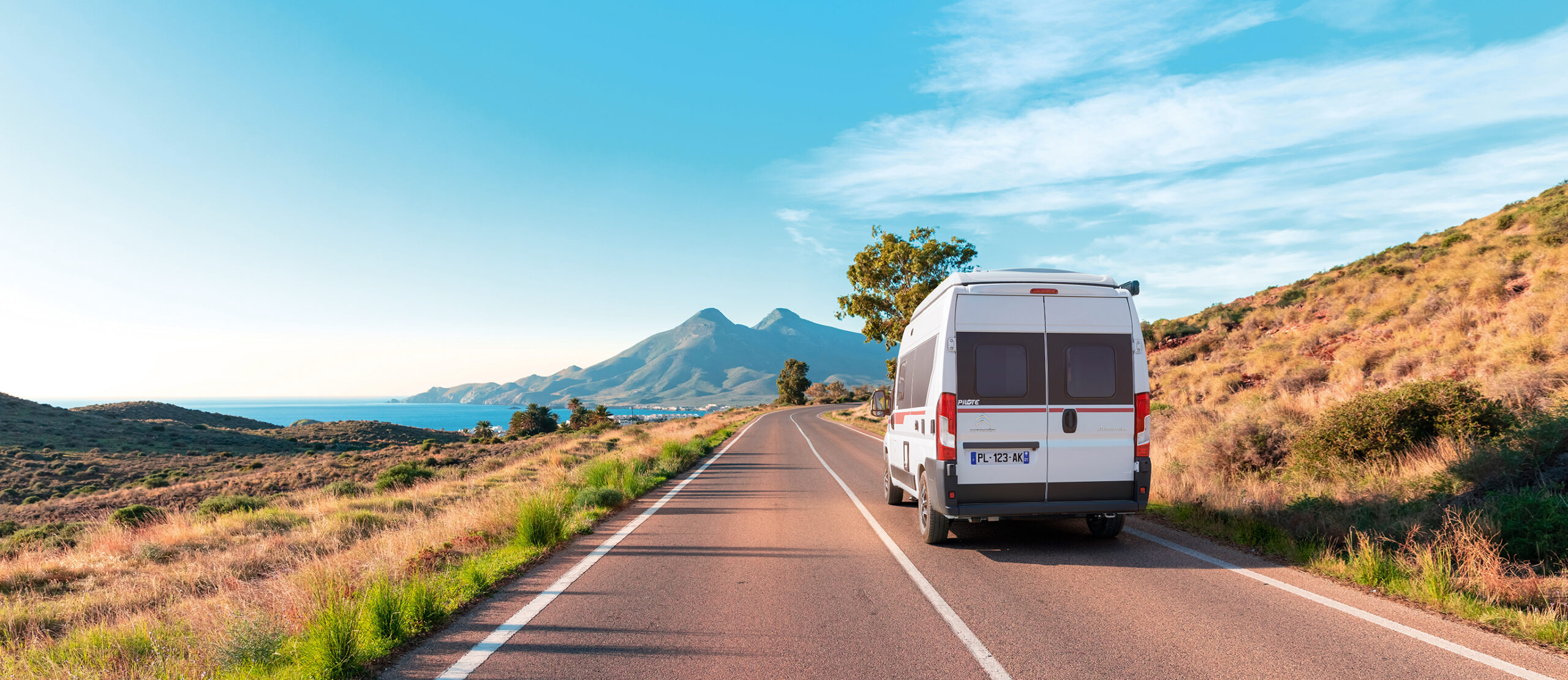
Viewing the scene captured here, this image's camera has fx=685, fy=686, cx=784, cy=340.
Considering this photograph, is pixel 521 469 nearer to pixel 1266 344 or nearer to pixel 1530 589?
pixel 1530 589

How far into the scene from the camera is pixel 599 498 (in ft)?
36.5

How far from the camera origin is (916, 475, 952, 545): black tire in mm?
7594

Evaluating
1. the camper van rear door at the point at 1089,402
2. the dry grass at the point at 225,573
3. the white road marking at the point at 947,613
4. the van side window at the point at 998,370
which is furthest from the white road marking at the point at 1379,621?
the dry grass at the point at 225,573

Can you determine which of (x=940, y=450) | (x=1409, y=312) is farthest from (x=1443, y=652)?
(x=1409, y=312)

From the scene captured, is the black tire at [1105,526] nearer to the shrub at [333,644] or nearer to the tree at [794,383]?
the shrub at [333,644]

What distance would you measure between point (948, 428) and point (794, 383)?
90661 mm

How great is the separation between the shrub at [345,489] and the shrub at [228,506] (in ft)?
5.49

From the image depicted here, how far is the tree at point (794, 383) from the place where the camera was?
318 feet

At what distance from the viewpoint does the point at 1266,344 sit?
21.5 meters

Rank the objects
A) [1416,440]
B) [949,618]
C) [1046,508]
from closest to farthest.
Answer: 1. [949,618]
2. [1046,508]
3. [1416,440]

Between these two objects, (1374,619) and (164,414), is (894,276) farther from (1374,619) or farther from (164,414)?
(164,414)

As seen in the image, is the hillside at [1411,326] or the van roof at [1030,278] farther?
A: the hillside at [1411,326]

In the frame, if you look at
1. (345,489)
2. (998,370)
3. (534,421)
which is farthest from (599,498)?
(534,421)

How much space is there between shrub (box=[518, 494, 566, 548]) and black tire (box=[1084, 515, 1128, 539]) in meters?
6.22
